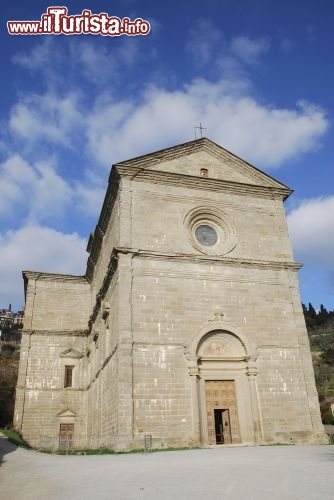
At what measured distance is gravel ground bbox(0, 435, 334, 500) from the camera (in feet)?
22.5

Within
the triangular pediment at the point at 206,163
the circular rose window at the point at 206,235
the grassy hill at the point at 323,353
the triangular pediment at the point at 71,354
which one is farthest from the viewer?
the grassy hill at the point at 323,353

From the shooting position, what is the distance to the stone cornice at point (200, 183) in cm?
2059

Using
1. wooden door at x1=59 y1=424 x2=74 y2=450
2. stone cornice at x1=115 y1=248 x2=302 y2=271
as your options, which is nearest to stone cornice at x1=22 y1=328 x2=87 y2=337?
wooden door at x1=59 y1=424 x2=74 y2=450

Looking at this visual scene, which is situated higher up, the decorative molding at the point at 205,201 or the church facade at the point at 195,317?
→ the decorative molding at the point at 205,201

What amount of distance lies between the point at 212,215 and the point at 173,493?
15804 mm

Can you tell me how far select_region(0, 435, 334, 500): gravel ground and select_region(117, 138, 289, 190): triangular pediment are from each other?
14.2m

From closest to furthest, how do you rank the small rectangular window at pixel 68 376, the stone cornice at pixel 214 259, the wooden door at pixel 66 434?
the stone cornice at pixel 214 259, the wooden door at pixel 66 434, the small rectangular window at pixel 68 376

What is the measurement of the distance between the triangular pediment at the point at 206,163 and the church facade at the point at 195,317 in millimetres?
58

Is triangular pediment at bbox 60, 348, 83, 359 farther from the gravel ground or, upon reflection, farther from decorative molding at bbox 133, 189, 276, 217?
the gravel ground

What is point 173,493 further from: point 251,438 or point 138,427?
point 251,438

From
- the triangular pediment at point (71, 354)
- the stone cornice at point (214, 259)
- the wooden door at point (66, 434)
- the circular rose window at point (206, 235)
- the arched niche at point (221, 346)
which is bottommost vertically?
the wooden door at point (66, 434)

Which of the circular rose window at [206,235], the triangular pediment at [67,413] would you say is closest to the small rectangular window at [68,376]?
the triangular pediment at [67,413]

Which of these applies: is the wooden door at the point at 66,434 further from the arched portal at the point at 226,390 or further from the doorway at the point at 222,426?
the arched portal at the point at 226,390

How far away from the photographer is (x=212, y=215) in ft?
70.7
